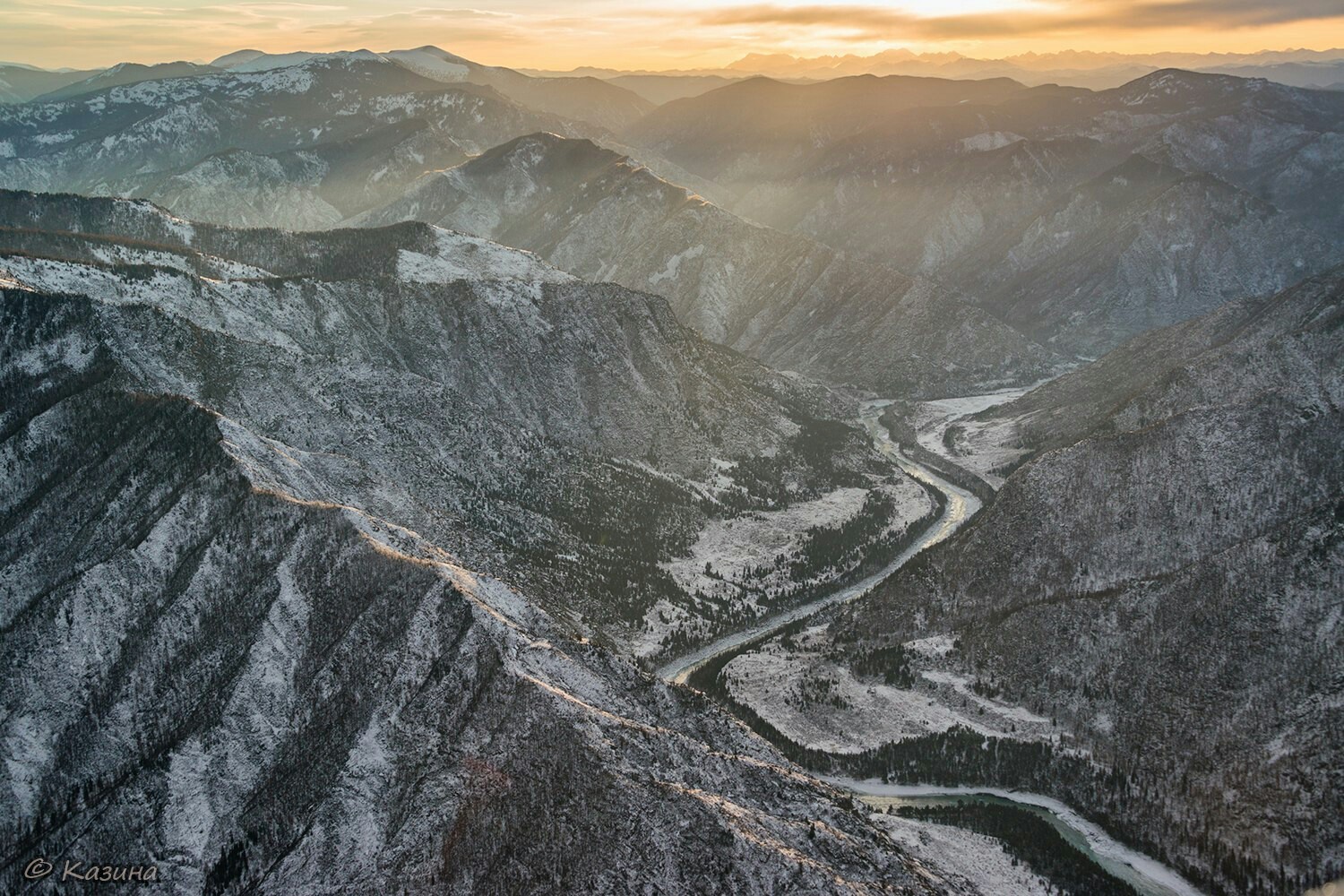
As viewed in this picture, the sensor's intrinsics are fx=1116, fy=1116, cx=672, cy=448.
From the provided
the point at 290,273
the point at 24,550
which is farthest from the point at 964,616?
the point at 290,273

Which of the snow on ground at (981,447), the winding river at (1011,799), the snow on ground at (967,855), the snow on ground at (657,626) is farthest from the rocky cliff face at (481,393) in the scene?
the snow on ground at (967,855)

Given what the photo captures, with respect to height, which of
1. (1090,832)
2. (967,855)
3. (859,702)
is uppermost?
(967,855)

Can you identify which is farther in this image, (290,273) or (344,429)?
(290,273)

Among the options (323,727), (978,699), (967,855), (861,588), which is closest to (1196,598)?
(978,699)

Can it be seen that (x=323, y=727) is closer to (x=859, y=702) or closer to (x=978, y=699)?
(x=859, y=702)

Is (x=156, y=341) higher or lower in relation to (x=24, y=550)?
higher

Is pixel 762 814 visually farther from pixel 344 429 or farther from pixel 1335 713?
pixel 344 429
